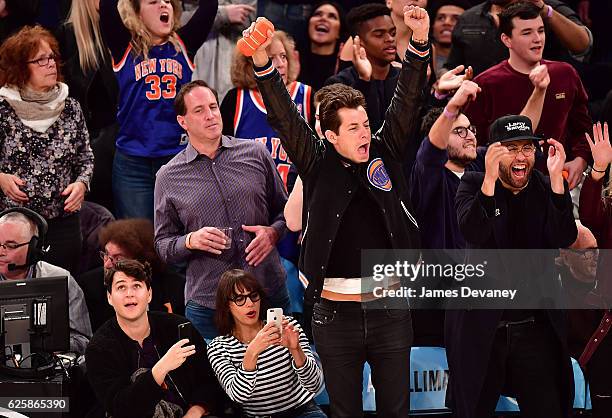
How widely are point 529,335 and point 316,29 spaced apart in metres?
3.15

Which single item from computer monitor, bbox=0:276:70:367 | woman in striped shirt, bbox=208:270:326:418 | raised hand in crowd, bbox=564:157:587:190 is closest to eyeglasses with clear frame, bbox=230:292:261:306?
woman in striped shirt, bbox=208:270:326:418

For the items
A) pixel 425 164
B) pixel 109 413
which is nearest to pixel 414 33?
pixel 425 164

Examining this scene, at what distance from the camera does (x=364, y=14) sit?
689 cm

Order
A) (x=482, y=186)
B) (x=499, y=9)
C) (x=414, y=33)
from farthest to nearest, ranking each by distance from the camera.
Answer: (x=499, y=9), (x=482, y=186), (x=414, y=33)

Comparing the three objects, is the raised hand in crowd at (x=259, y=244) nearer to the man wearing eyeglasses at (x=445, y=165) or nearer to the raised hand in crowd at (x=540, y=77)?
the man wearing eyeglasses at (x=445, y=165)

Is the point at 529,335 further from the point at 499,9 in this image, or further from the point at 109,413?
the point at 499,9

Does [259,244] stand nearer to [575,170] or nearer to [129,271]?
[129,271]

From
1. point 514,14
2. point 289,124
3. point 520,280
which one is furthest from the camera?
point 514,14

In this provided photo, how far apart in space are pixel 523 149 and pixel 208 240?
161 centimetres

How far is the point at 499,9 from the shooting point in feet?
23.5

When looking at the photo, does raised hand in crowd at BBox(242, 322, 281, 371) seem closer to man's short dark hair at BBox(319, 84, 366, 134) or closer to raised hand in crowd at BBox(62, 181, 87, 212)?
man's short dark hair at BBox(319, 84, 366, 134)

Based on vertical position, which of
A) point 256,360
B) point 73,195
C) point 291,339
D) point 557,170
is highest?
point 557,170

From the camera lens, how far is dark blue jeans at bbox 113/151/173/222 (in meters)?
6.59

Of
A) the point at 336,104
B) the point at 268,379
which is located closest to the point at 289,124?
the point at 336,104
